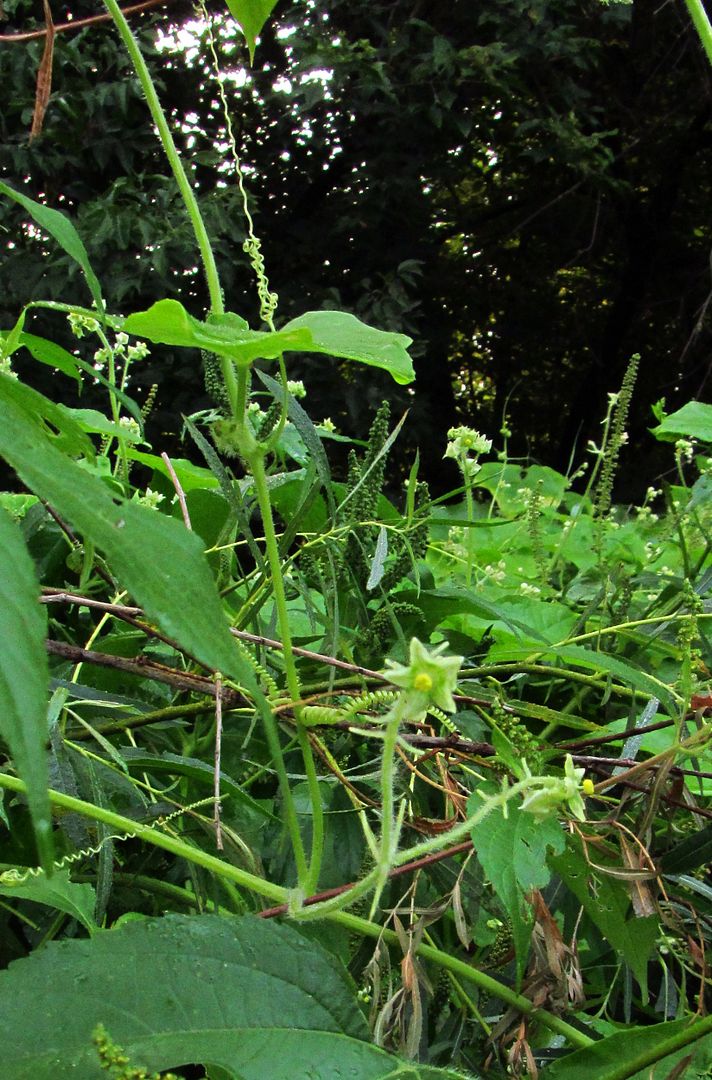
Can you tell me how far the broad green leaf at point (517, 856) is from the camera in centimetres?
35

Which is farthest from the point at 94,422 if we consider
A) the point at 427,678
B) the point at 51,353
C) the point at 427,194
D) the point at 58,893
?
the point at 427,194

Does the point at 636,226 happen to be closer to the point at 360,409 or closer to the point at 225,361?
the point at 360,409

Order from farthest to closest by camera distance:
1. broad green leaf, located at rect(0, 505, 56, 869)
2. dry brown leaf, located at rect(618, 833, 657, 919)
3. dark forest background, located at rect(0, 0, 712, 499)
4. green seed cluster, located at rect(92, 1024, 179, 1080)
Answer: dark forest background, located at rect(0, 0, 712, 499)
dry brown leaf, located at rect(618, 833, 657, 919)
green seed cluster, located at rect(92, 1024, 179, 1080)
broad green leaf, located at rect(0, 505, 56, 869)

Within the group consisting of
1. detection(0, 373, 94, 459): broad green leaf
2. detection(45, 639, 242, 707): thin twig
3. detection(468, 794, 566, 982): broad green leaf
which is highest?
detection(0, 373, 94, 459): broad green leaf

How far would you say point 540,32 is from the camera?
12.5ft

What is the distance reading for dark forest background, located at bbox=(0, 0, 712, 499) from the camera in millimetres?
3471

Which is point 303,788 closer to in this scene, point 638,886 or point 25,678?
point 638,886

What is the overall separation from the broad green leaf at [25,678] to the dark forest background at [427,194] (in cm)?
303

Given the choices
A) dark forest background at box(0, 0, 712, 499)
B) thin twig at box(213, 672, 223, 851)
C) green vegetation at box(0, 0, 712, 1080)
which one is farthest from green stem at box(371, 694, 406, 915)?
dark forest background at box(0, 0, 712, 499)

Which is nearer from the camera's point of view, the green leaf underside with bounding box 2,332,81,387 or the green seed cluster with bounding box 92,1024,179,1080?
the green seed cluster with bounding box 92,1024,179,1080

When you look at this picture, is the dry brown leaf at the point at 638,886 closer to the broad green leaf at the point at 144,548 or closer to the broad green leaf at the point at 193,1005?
the broad green leaf at the point at 193,1005

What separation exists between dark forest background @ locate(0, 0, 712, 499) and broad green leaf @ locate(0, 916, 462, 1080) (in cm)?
297

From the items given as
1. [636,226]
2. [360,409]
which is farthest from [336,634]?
[636,226]

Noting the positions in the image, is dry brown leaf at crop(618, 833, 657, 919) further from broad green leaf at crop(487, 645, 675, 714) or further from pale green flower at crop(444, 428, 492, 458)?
pale green flower at crop(444, 428, 492, 458)
